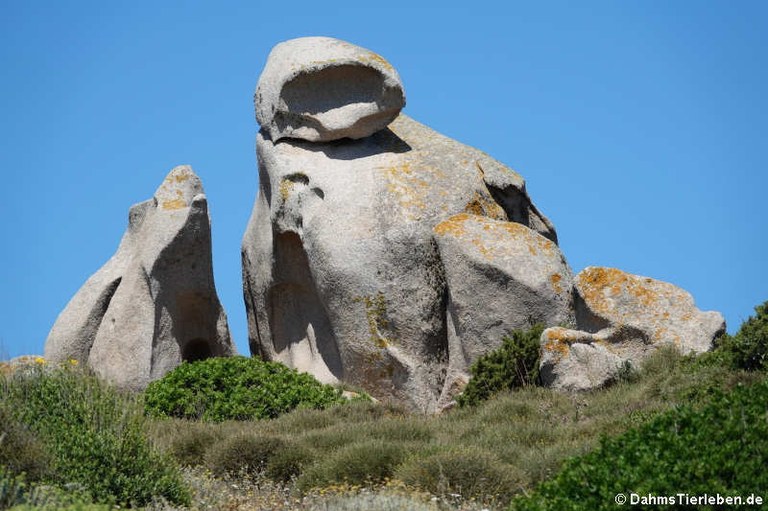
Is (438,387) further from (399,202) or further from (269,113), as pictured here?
(269,113)

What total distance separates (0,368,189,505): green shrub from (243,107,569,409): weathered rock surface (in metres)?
8.39

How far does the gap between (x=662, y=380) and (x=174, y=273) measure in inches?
359

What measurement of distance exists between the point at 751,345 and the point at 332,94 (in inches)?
400

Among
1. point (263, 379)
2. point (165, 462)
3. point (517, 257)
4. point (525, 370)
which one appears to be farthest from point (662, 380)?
point (165, 462)

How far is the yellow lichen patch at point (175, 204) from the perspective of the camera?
23.5 m

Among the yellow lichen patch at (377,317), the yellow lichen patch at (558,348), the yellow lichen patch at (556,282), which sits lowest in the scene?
the yellow lichen patch at (558,348)

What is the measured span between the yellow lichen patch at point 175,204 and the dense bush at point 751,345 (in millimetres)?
9967

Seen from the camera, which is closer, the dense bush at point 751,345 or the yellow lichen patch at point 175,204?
the dense bush at point 751,345

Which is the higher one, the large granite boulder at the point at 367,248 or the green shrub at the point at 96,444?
the large granite boulder at the point at 367,248

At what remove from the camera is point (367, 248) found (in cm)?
2234

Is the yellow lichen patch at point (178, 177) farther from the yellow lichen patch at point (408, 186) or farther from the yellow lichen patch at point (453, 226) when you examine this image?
the yellow lichen patch at point (453, 226)

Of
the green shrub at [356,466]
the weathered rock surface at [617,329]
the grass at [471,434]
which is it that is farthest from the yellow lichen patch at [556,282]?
the green shrub at [356,466]

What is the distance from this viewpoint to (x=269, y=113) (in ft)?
81.6

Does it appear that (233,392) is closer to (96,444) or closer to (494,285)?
(494,285)
